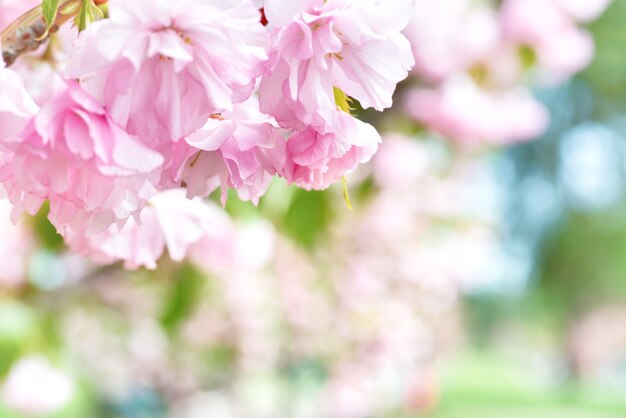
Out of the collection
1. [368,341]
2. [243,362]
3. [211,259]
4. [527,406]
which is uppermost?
[211,259]

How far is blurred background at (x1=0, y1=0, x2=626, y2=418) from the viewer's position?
5.04 ft

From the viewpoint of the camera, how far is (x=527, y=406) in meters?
12.2

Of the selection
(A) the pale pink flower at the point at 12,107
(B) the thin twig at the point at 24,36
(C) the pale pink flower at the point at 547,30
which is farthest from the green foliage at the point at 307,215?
(A) the pale pink flower at the point at 12,107

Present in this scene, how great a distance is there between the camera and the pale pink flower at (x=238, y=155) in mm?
428

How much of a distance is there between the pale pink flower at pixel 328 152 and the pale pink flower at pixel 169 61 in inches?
2.1

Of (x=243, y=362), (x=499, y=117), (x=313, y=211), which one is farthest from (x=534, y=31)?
(x=243, y=362)

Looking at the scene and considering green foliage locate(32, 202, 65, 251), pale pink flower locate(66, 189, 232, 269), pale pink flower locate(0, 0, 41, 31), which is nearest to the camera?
pale pink flower locate(66, 189, 232, 269)

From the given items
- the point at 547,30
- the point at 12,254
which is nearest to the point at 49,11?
the point at 547,30

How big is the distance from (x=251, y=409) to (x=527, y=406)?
7.52 metres

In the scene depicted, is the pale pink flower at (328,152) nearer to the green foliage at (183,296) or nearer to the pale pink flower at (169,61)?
the pale pink flower at (169,61)

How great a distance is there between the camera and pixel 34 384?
1.75 meters

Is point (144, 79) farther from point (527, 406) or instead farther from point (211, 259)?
point (527, 406)

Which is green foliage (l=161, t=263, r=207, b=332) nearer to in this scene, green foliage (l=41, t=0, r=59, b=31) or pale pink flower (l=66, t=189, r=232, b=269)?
pale pink flower (l=66, t=189, r=232, b=269)

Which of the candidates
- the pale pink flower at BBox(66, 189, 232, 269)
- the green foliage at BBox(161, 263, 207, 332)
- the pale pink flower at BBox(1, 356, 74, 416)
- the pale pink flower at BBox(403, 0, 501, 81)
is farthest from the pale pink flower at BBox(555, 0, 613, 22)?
the pale pink flower at BBox(1, 356, 74, 416)
